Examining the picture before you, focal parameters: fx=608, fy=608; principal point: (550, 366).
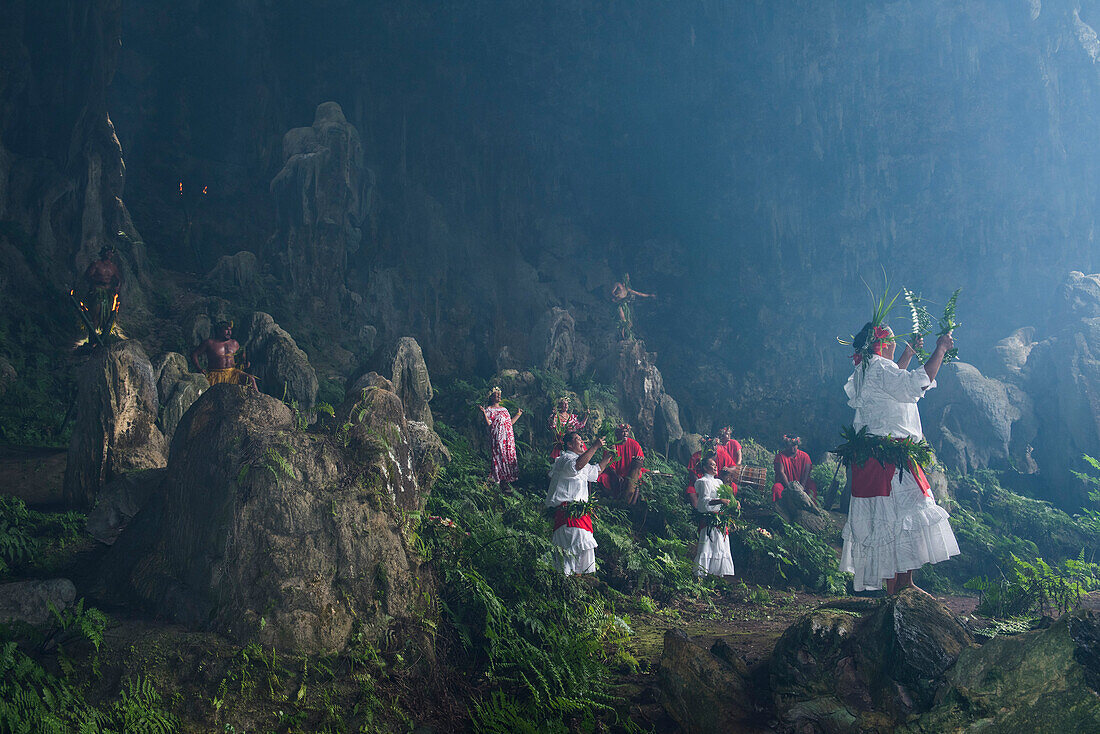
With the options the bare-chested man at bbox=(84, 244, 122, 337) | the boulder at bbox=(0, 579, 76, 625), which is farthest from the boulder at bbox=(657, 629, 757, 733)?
the bare-chested man at bbox=(84, 244, 122, 337)

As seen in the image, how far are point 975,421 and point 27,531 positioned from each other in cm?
2024

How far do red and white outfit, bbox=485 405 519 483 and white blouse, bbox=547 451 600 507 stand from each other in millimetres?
3288

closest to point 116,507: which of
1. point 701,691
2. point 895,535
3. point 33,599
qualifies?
point 33,599

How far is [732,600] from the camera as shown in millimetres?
8180

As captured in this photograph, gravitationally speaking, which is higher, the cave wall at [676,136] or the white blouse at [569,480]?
the cave wall at [676,136]

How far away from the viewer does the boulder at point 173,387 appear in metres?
8.85

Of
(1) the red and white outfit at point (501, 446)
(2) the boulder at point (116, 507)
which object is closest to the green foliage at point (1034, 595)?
(1) the red and white outfit at point (501, 446)

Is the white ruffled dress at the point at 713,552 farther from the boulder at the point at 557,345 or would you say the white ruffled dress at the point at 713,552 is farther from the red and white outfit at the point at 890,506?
the boulder at the point at 557,345

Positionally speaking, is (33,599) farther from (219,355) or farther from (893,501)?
(893,501)

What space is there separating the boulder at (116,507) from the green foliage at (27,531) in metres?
0.26

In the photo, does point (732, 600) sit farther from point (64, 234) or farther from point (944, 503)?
point (64, 234)

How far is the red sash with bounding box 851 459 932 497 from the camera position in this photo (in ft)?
18.8

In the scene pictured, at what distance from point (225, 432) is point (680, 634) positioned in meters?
3.79

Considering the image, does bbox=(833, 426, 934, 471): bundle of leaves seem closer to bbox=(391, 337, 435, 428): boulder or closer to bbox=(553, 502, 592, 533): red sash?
bbox=(553, 502, 592, 533): red sash
